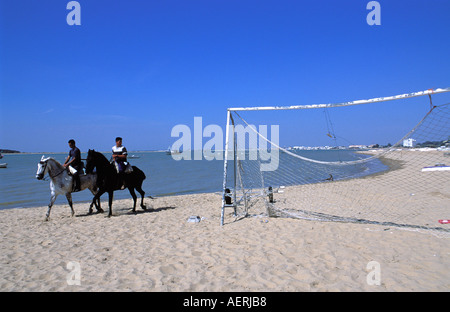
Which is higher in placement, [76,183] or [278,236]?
[76,183]

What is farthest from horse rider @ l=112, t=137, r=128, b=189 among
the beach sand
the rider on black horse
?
the beach sand

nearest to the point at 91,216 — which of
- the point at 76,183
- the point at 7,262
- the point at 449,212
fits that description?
the point at 76,183

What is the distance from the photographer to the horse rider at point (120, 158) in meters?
8.85

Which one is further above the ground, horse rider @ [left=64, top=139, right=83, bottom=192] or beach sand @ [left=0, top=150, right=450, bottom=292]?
horse rider @ [left=64, top=139, right=83, bottom=192]

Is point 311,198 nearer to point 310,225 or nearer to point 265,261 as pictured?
point 310,225

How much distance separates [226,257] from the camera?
4914 millimetres

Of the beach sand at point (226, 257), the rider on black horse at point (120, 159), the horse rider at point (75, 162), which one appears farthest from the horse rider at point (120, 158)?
the beach sand at point (226, 257)

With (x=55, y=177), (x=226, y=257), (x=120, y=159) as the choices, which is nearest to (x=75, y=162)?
(x=55, y=177)

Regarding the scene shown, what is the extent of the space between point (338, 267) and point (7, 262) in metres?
5.80

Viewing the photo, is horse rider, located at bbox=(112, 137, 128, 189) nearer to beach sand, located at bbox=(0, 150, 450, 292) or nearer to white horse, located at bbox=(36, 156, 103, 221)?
white horse, located at bbox=(36, 156, 103, 221)

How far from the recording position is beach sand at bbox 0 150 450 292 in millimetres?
3908

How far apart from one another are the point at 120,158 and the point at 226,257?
18.1 feet

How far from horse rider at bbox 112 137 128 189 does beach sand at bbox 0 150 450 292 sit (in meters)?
2.00
